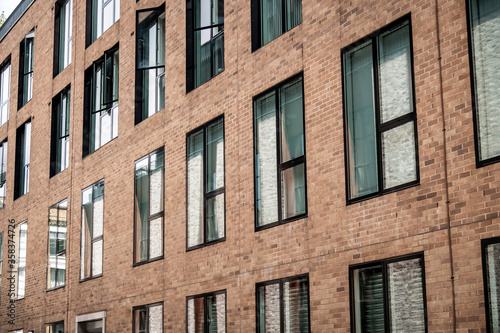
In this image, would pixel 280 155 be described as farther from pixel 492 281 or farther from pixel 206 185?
pixel 492 281

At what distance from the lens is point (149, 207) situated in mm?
19672

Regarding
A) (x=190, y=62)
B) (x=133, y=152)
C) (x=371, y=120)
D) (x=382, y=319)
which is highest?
(x=190, y=62)

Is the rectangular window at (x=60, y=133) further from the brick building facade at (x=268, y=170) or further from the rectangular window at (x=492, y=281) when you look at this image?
the rectangular window at (x=492, y=281)

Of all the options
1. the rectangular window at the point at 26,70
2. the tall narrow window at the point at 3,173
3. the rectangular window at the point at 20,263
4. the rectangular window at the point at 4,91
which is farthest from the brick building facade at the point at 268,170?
the rectangular window at the point at 4,91

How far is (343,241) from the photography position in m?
13.1

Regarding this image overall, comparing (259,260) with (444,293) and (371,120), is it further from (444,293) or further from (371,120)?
(444,293)

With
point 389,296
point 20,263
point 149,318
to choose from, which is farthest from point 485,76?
point 20,263

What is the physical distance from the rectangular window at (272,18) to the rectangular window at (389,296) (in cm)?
525

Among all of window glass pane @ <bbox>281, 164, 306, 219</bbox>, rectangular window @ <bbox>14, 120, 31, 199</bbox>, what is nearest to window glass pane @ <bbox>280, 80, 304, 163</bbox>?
window glass pane @ <bbox>281, 164, 306, 219</bbox>

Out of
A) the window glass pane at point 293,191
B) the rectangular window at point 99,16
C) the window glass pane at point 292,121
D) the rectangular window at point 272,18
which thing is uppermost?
the rectangular window at point 99,16

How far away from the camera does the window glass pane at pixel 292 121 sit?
14758 mm

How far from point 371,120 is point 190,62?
679cm

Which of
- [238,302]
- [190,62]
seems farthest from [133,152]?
[238,302]

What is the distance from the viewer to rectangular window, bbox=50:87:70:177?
83.0 ft
